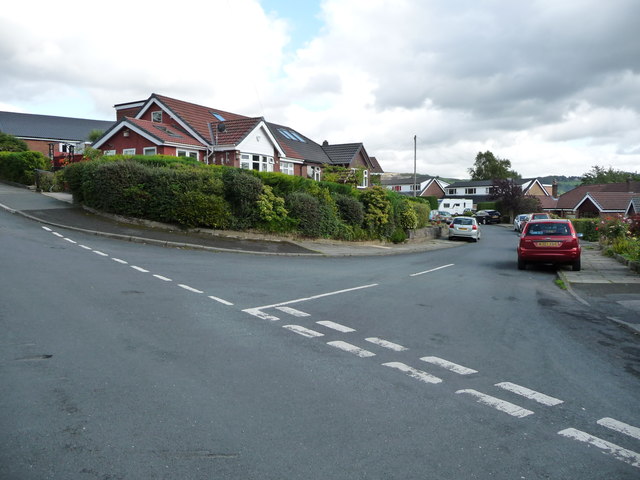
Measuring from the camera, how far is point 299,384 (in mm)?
4738

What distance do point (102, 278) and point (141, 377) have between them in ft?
18.0

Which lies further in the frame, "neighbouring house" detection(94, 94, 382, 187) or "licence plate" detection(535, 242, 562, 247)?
"neighbouring house" detection(94, 94, 382, 187)

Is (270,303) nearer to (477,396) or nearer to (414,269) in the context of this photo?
(477,396)

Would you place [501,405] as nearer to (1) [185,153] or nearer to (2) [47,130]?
(1) [185,153]

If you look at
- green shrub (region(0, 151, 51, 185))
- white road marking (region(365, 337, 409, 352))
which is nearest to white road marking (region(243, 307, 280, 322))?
white road marking (region(365, 337, 409, 352))

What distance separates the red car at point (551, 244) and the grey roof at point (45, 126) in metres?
55.2

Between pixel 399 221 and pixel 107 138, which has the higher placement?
pixel 107 138

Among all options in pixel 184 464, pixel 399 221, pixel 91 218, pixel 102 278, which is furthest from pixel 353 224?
pixel 184 464

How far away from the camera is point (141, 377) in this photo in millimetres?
4742

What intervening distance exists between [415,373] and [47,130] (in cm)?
6304

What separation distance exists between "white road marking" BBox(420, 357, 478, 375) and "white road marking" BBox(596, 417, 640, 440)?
140 cm

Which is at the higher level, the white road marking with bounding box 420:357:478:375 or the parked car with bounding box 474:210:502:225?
the parked car with bounding box 474:210:502:225

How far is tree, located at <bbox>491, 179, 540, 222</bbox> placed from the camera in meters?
66.5

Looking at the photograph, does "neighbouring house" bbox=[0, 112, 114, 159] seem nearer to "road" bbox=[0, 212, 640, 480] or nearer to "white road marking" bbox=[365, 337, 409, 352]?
"road" bbox=[0, 212, 640, 480]
